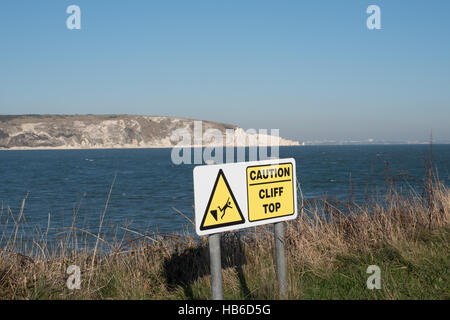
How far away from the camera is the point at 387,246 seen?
5211mm

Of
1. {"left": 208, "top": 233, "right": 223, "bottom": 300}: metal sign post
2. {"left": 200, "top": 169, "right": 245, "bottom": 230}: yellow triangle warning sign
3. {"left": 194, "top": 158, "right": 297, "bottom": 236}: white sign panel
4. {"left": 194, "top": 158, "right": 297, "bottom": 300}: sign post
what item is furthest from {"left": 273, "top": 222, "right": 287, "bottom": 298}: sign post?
{"left": 208, "top": 233, "right": 223, "bottom": 300}: metal sign post

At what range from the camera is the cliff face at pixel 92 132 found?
144250 millimetres

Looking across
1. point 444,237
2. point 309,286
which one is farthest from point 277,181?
point 444,237

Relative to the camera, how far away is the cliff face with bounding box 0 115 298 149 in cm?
14425

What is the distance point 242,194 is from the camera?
3.22m

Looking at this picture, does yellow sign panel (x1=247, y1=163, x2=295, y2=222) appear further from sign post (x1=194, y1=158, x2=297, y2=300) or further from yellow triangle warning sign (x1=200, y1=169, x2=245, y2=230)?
yellow triangle warning sign (x1=200, y1=169, x2=245, y2=230)

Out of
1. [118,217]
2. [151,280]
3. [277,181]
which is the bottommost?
[118,217]

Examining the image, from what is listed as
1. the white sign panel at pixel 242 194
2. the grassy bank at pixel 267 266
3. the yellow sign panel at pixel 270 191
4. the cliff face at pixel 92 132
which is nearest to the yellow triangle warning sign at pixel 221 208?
the white sign panel at pixel 242 194

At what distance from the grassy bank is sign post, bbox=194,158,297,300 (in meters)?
0.71

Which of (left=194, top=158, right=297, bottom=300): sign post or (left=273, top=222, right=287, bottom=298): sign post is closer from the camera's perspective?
(left=194, top=158, right=297, bottom=300): sign post

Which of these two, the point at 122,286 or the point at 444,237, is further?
the point at 444,237
